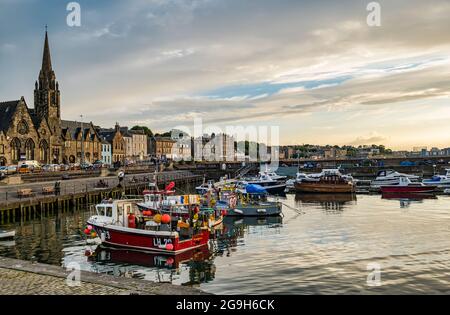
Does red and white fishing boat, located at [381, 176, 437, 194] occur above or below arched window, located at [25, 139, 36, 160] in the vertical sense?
below

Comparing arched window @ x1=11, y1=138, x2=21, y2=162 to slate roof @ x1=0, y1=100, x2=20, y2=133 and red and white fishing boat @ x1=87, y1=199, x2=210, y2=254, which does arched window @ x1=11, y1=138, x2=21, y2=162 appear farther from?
red and white fishing boat @ x1=87, y1=199, x2=210, y2=254

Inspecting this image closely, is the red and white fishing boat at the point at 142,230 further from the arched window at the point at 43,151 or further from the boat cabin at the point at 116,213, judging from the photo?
the arched window at the point at 43,151

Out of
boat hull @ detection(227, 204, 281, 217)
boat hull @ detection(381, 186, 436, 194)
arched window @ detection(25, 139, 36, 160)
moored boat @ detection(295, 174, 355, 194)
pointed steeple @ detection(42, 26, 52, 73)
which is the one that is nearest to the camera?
boat hull @ detection(227, 204, 281, 217)

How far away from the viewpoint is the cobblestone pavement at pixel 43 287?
44.4 feet

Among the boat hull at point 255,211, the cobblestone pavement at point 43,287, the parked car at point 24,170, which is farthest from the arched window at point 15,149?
the cobblestone pavement at point 43,287

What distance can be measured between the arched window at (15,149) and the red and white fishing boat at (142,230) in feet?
219

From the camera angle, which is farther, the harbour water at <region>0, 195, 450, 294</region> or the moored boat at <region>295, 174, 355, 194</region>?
the moored boat at <region>295, 174, 355, 194</region>

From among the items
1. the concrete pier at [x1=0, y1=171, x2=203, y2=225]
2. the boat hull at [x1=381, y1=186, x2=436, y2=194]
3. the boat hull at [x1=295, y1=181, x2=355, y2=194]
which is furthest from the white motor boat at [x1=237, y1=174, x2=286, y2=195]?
the concrete pier at [x1=0, y1=171, x2=203, y2=225]

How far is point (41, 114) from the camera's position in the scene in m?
105

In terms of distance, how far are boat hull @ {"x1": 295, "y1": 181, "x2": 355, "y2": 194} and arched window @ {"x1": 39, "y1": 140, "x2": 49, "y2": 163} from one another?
58388 millimetres

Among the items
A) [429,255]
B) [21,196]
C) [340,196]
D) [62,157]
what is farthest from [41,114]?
[429,255]

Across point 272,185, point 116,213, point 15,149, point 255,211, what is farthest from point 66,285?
point 15,149

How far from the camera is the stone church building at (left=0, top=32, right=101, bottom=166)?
88.3 metres
